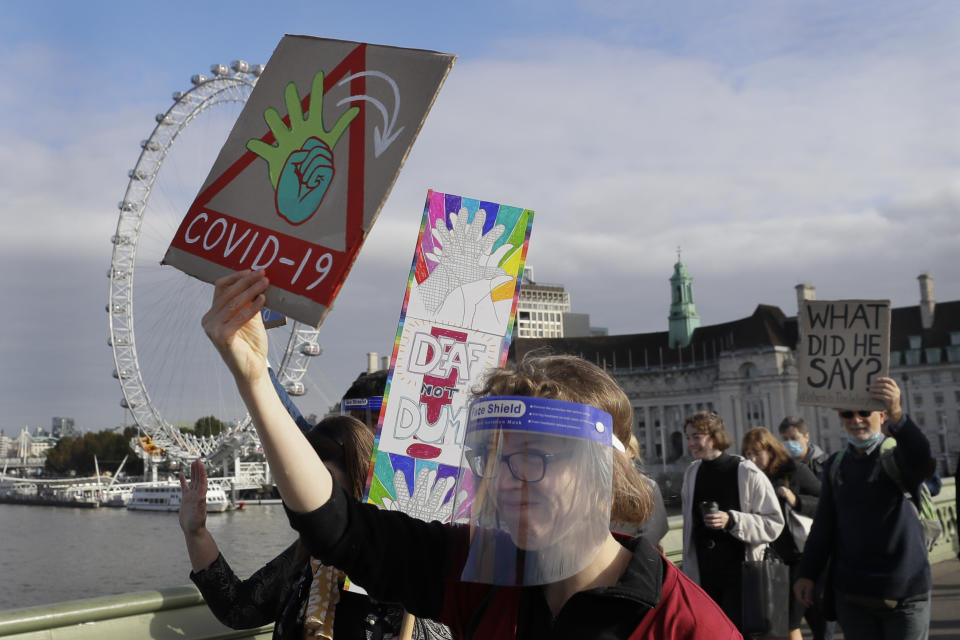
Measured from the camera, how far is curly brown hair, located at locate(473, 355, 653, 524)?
1618 mm

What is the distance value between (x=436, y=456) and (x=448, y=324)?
0.49 m

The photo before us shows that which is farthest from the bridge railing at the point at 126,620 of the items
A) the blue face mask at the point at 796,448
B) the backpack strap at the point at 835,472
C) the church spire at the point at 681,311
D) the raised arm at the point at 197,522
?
the church spire at the point at 681,311

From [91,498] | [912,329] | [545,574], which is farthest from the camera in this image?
[912,329]

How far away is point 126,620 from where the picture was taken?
3256 mm

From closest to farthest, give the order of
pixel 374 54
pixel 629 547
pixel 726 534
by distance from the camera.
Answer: pixel 629 547 → pixel 374 54 → pixel 726 534

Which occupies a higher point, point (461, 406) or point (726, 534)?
point (461, 406)

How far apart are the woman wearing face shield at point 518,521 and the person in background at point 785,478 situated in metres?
4.35

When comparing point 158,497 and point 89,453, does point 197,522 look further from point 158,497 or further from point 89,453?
point 89,453

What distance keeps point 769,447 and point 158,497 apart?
5745cm

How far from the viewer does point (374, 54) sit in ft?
6.48

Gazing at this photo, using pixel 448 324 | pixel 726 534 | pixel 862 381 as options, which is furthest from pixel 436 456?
pixel 726 534

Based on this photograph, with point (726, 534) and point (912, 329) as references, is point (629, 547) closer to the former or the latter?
point (726, 534)

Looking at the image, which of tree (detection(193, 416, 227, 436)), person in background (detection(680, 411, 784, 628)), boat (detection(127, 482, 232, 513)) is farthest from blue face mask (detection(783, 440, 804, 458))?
tree (detection(193, 416, 227, 436))

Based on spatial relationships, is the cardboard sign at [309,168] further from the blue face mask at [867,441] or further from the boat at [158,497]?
the boat at [158,497]
